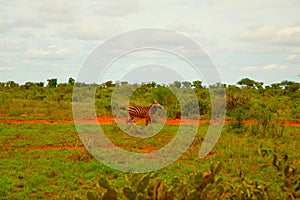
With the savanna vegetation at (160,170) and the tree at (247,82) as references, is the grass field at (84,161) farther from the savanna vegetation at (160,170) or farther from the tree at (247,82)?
the tree at (247,82)

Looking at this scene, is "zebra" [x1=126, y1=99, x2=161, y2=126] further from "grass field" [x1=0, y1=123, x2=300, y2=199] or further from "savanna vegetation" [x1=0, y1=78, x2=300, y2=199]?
"grass field" [x1=0, y1=123, x2=300, y2=199]

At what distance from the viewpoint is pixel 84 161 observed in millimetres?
8516

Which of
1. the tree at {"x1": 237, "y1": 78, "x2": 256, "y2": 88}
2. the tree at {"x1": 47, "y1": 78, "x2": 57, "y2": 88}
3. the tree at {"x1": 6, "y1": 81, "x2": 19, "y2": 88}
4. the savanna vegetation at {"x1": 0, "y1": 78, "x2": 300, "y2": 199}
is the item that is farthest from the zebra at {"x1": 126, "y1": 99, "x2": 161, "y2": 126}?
the tree at {"x1": 47, "y1": 78, "x2": 57, "y2": 88}

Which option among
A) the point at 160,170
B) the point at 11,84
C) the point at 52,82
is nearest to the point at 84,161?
the point at 160,170

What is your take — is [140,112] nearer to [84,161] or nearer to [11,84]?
[84,161]

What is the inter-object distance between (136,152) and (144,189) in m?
7.73

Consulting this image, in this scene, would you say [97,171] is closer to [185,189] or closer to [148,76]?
[148,76]

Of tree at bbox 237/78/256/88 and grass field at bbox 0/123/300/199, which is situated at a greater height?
tree at bbox 237/78/256/88

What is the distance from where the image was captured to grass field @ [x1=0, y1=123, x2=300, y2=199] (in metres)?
6.73

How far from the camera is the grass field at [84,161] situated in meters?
6.73

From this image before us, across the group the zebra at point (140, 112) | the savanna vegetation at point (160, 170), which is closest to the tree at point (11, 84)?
the savanna vegetation at point (160, 170)

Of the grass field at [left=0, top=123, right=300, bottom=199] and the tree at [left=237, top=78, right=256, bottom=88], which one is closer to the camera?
the grass field at [left=0, top=123, right=300, bottom=199]

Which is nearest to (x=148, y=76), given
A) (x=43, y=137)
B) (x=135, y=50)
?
(x=135, y=50)

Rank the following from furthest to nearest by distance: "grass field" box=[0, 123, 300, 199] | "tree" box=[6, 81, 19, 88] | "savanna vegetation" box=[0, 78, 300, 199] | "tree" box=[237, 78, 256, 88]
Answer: "tree" box=[237, 78, 256, 88] < "tree" box=[6, 81, 19, 88] < "grass field" box=[0, 123, 300, 199] < "savanna vegetation" box=[0, 78, 300, 199]
